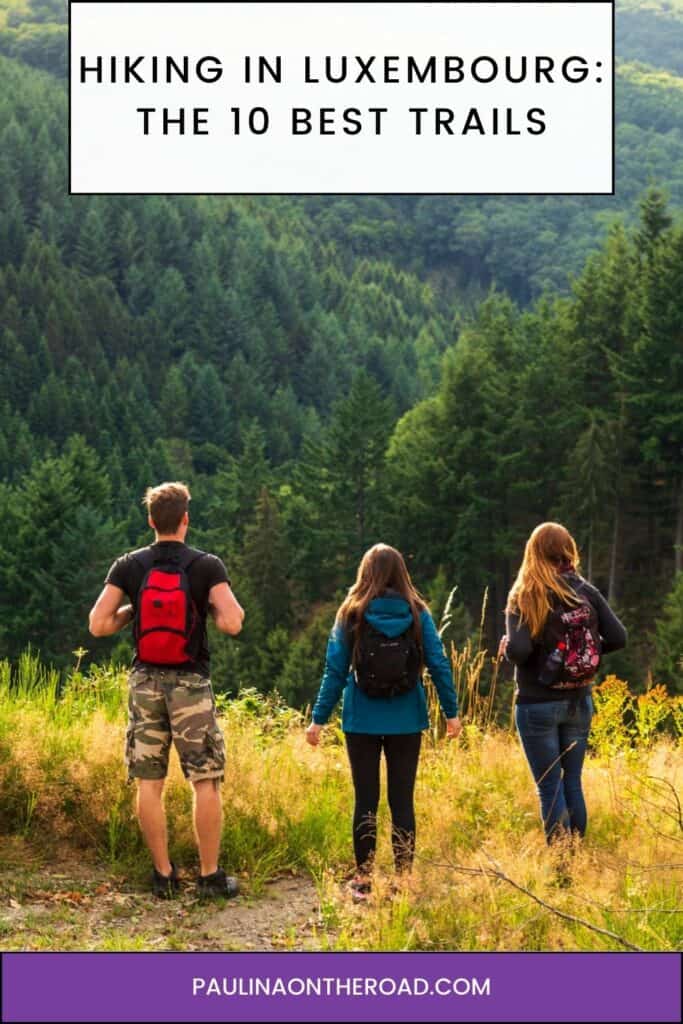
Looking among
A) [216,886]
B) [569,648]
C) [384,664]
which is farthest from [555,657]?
[216,886]

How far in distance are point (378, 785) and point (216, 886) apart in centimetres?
83

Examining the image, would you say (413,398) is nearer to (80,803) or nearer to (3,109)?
(3,109)

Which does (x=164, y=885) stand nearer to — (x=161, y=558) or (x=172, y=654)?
(x=172, y=654)

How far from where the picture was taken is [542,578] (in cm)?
628

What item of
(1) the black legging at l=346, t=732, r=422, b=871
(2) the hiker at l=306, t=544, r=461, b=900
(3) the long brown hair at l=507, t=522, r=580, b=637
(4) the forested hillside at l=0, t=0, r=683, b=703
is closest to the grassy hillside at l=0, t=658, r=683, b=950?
(1) the black legging at l=346, t=732, r=422, b=871

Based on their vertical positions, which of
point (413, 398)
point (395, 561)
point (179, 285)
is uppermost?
point (179, 285)

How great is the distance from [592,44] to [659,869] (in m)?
6.24

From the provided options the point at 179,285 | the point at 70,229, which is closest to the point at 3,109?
the point at 70,229

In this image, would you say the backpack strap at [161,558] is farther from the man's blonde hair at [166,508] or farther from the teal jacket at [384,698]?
the teal jacket at [384,698]

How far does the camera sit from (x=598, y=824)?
23.0 feet

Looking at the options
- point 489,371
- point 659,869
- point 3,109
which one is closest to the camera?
point 659,869

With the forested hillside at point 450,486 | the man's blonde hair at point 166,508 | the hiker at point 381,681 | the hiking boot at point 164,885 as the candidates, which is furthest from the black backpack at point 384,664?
the forested hillside at point 450,486

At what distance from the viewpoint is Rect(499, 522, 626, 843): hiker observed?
6.26 m

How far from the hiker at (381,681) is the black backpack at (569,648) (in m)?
0.47
